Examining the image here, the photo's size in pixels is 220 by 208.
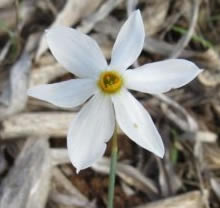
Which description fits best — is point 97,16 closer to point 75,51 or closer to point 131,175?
point 131,175

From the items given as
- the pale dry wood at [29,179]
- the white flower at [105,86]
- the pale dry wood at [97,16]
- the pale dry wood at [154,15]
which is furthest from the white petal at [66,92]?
the pale dry wood at [154,15]

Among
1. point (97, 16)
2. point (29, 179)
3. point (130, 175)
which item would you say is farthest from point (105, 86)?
point (97, 16)

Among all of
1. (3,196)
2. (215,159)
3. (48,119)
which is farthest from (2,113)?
(215,159)

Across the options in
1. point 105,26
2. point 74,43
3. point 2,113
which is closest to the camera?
point 74,43

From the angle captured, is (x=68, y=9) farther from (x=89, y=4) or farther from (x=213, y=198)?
(x=213, y=198)

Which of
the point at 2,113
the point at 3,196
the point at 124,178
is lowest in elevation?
the point at 124,178

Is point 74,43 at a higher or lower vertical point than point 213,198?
higher
